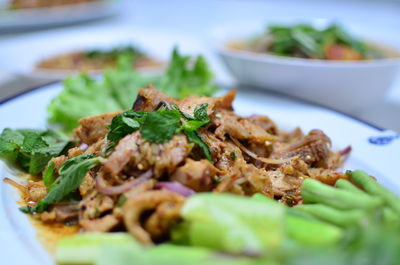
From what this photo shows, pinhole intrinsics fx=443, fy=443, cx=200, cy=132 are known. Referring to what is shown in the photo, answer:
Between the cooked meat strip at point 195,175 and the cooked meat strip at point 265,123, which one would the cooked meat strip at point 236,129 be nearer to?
the cooked meat strip at point 265,123

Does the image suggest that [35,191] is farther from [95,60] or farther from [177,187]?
[95,60]

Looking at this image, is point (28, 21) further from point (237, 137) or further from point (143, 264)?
point (143, 264)

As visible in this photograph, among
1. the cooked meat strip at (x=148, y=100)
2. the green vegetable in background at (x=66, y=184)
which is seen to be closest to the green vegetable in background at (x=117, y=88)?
the cooked meat strip at (x=148, y=100)

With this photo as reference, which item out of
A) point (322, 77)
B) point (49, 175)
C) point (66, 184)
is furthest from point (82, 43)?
point (66, 184)

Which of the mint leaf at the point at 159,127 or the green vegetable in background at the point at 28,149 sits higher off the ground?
the mint leaf at the point at 159,127

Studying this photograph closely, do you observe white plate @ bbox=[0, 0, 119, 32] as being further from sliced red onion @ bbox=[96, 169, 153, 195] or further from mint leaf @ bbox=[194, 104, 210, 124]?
sliced red onion @ bbox=[96, 169, 153, 195]

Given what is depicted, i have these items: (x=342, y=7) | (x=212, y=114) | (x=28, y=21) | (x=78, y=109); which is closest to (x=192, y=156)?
(x=212, y=114)
